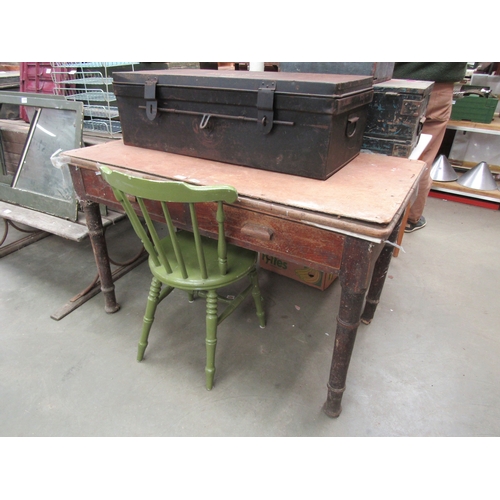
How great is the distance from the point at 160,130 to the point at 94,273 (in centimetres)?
120

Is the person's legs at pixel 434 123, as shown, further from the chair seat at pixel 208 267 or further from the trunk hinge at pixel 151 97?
the trunk hinge at pixel 151 97

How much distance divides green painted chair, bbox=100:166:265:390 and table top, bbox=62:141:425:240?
0.41ft

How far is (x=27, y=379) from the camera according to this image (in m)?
1.55

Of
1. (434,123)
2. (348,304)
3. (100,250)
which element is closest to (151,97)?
(100,250)

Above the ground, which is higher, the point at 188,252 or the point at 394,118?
the point at 394,118

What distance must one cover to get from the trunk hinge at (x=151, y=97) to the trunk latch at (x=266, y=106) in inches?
18.5

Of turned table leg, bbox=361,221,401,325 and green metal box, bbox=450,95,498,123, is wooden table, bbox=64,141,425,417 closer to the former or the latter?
turned table leg, bbox=361,221,401,325

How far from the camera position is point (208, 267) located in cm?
142

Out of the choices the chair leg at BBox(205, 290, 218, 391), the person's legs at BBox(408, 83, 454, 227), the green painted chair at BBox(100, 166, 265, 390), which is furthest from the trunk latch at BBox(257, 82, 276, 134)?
the person's legs at BBox(408, 83, 454, 227)

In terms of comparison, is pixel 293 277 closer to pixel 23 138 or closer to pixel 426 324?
pixel 426 324

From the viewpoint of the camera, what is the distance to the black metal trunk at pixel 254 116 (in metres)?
1.12

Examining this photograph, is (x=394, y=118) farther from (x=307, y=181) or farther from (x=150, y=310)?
(x=150, y=310)

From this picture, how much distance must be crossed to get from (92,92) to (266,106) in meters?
1.92

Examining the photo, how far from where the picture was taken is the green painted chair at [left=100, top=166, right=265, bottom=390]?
1065mm
